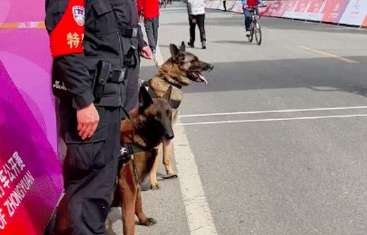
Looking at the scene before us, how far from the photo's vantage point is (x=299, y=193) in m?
4.86

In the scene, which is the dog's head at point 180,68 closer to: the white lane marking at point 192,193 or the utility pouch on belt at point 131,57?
the white lane marking at point 192,193

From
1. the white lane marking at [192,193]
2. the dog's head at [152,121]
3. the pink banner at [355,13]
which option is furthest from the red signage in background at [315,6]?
the dog's head at [152,121]

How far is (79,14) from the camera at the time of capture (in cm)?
275

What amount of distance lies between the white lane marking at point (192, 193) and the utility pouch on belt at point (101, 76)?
158cm

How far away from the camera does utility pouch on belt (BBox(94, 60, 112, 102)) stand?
291cm

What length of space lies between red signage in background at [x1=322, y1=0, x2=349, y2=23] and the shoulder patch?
22763 mm

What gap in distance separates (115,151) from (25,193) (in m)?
0.67

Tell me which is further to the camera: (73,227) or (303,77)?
(303,77)

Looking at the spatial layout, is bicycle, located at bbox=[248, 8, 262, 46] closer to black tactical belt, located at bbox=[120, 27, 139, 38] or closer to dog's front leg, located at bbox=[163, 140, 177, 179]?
dog's front leg, located at bbox=[163, 140, 177, 179]

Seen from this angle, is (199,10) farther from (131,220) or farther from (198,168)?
(131,220)

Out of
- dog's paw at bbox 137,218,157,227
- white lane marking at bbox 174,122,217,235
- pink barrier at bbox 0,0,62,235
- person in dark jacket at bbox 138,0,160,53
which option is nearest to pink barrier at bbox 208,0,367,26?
person in dark jacket at bbox 138,0,160,53

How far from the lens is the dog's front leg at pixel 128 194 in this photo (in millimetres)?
3621

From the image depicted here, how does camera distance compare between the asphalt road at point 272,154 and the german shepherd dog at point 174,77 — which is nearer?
the asphalt road at point 272,154

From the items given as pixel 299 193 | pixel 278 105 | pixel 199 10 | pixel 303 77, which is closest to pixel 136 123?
pixel 299 193
